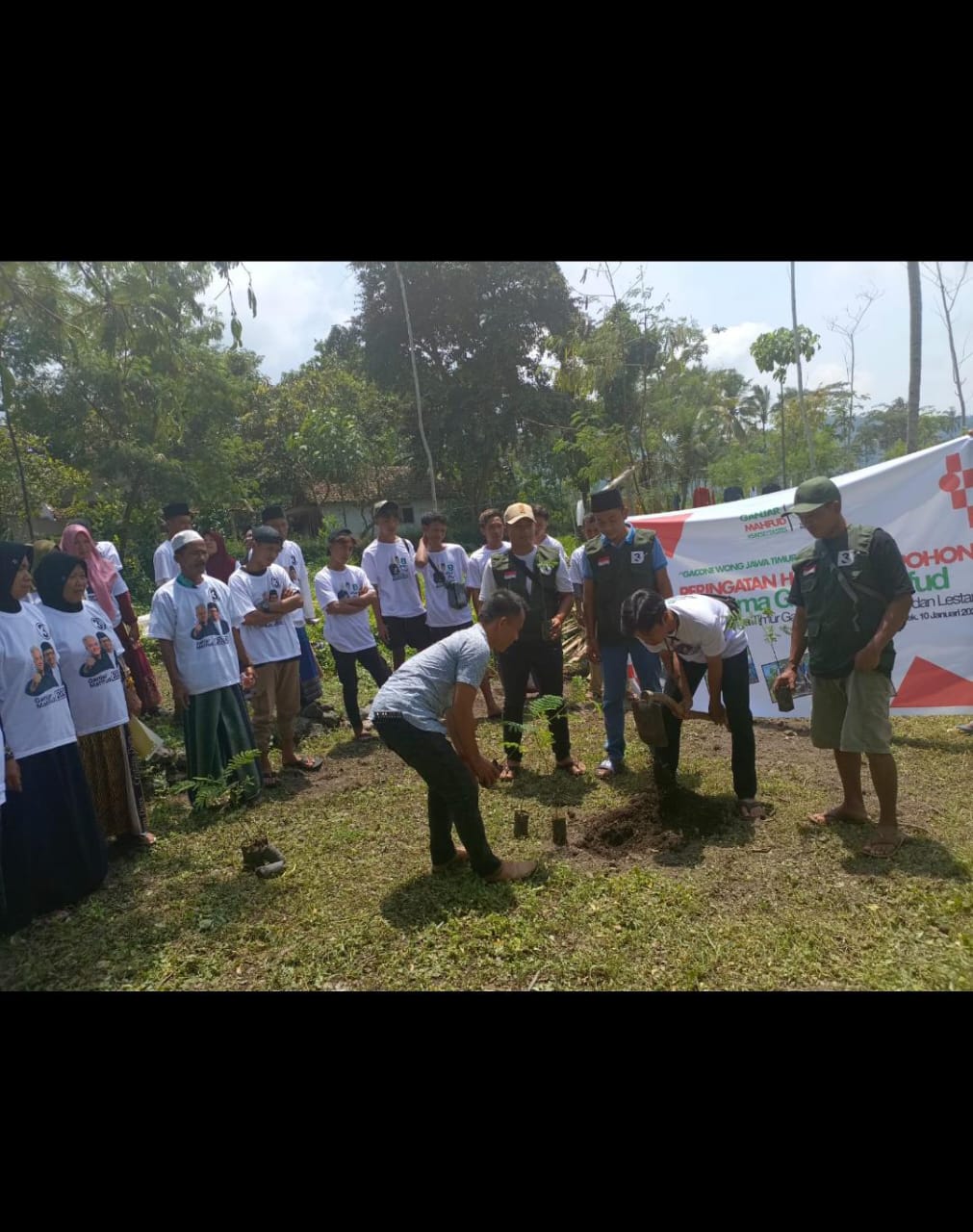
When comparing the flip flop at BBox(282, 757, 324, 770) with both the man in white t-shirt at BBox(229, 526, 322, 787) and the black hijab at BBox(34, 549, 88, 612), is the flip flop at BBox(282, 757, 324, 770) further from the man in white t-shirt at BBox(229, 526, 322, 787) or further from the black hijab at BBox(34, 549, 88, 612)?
the black hijab at BBox(34, 549, 88, 612)

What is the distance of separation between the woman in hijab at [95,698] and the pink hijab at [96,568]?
1611 mm

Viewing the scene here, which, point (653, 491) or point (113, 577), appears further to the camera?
point (653, 491)

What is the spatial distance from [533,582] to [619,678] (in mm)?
943

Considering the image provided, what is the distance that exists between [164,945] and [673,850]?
9.04ft

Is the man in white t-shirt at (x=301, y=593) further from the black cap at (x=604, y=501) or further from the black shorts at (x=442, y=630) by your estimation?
the black cap at (x=604, y=501)

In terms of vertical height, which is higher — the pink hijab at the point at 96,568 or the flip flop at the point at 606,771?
the pink hijab at the point at 96,568

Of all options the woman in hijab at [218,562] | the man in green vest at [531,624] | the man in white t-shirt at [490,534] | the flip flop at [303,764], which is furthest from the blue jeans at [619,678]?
the woman in hijab at [218,562]

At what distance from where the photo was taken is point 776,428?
96.4 feet

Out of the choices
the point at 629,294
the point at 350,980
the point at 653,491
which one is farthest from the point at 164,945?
the point at 653,491

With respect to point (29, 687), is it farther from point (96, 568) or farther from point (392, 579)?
point (392, 579)

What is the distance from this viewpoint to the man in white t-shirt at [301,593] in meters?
6.60

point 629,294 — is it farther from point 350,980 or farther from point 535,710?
point 350,980

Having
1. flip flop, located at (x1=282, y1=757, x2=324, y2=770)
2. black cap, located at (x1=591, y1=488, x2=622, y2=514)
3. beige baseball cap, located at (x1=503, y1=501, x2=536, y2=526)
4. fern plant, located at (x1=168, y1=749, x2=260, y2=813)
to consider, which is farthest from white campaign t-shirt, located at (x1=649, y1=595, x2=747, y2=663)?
flip flop, located at (x1=282, y1=757, x2=324, y2=770)

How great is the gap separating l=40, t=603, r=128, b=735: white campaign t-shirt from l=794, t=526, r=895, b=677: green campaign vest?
424 cm
